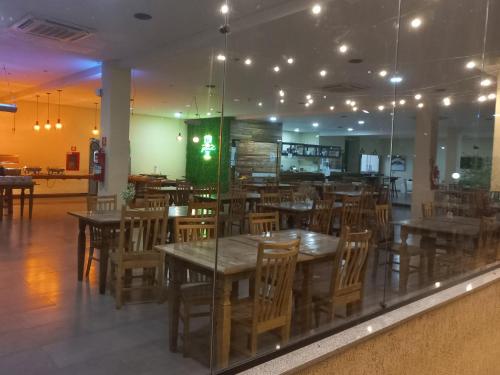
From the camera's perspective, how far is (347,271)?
3.25 m

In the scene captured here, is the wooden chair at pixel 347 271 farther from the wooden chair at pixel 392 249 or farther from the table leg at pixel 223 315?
the table leg at pixel 223 315

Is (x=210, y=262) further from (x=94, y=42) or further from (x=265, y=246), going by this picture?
(x=94, y=42)

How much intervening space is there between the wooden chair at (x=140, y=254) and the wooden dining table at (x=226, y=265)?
71 cm

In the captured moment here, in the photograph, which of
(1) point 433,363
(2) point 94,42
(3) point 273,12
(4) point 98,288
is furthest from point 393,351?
(2) point 94,42

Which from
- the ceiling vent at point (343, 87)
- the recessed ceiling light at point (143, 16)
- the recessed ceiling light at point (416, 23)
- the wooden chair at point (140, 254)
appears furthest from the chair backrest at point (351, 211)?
the recessed ceiling light at point (143, 16)

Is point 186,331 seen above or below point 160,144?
below

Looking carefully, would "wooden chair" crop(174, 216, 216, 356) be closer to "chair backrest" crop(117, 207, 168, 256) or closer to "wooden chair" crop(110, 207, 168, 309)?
Result: "wooden chair" crop(110, 207, 168, 309)

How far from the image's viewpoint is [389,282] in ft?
9.74

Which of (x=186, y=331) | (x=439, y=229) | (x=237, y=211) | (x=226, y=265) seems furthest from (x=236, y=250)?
(x=439, y=229)

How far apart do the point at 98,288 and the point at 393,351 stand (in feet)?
10.4

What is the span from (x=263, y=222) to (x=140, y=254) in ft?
4.12

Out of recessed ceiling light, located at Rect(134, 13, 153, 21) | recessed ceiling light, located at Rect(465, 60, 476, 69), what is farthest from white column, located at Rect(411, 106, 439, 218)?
recessed ceiling light, located at Rect(134, 13, 153, 21)

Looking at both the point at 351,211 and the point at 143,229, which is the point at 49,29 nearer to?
the point at 143,229

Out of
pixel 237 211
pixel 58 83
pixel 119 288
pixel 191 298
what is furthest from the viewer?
pixel 58 83
